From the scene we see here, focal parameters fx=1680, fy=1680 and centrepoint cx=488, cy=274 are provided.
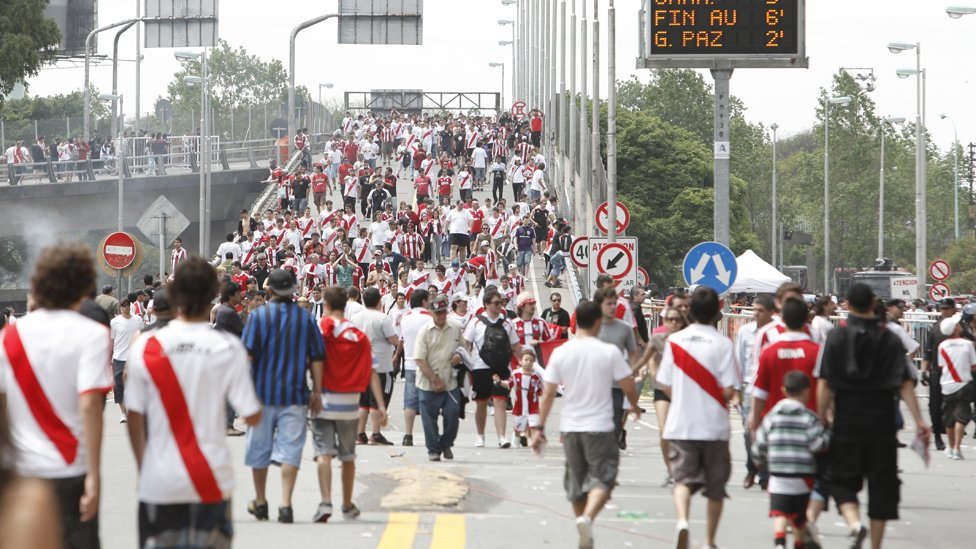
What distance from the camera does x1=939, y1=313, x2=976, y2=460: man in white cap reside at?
706 inches

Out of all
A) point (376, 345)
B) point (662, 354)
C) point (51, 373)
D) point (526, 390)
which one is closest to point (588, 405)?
point (662, 354)

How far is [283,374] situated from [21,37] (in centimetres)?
3638

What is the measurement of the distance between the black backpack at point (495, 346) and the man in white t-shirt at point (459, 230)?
20.4 m

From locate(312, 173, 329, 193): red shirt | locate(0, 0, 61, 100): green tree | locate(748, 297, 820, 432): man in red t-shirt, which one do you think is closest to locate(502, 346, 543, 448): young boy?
locate(748, 297, 820, 432): man in red t-shirt

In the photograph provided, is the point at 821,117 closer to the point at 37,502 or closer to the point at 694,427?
the point at 694,427

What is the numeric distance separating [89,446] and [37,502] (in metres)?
3.70

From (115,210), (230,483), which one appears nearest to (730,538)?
(230,483)

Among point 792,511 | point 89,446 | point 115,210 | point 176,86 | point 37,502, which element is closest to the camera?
point 37,502

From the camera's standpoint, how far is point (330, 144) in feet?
177

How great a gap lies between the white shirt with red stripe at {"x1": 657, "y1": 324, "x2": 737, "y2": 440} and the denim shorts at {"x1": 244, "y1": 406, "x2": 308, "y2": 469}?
2.52m

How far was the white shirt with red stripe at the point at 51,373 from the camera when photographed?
690cm

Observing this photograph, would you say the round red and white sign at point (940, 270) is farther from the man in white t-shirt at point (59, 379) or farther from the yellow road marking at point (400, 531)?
the man in white t-shirt at point (59, 379)

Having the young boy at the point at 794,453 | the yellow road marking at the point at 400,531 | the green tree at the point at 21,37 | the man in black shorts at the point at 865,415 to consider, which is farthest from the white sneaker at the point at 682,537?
the green tree at the point at 21,37

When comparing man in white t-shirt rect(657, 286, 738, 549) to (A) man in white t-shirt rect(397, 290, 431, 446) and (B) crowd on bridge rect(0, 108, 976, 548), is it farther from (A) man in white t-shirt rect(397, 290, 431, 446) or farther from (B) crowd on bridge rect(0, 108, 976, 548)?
(A) man in white t-shirt rect(397, 290, 431, 446)
